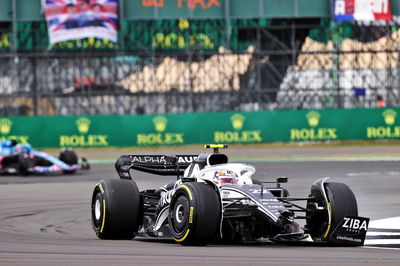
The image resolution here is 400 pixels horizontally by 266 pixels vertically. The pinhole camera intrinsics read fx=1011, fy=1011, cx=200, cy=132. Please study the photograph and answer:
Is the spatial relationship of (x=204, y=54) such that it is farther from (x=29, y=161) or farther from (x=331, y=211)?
(x=331, y=211)

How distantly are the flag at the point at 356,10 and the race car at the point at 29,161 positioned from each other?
81.9ft

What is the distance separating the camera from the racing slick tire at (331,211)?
11812mm

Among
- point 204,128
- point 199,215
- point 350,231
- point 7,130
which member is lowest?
point 204,128

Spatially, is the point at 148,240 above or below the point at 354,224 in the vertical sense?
below

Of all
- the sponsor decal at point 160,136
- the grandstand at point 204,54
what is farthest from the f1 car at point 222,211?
the grandstand at point 204,54

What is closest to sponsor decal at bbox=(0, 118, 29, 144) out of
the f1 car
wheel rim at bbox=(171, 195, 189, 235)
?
the f1 car

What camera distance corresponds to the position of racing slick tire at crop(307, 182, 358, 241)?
11.8 m

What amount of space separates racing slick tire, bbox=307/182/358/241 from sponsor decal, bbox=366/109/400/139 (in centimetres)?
3014

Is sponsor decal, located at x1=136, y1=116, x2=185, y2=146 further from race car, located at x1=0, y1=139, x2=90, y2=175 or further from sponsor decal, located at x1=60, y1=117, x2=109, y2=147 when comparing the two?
race car, located at x1=0, y1=139, x2=90, y2=175

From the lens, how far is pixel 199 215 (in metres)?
11.2

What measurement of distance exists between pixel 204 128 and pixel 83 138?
5014mm

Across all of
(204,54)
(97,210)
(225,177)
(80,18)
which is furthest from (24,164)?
(204,54)

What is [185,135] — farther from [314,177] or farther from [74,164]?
[314,177]

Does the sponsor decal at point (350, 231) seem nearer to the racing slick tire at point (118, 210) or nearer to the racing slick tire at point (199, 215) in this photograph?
the racing slick tire at point (199, 215)
